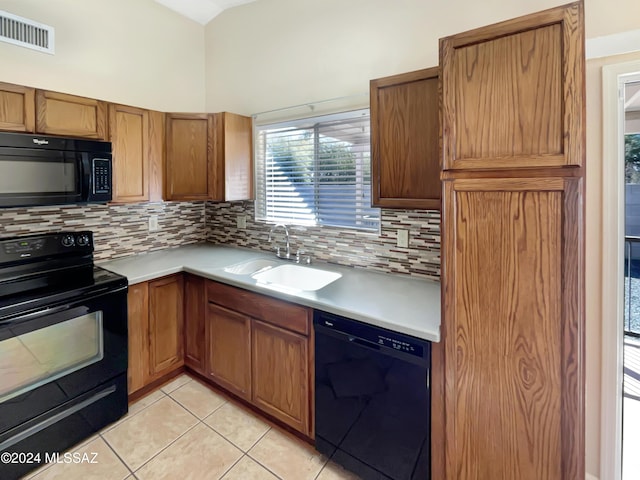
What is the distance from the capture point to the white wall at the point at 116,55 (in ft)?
6.73

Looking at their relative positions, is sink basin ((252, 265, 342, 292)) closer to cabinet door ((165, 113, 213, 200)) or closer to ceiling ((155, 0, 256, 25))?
cabinet door ((165, 113, 213, 200))

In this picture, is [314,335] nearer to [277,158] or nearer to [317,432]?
[317,432]

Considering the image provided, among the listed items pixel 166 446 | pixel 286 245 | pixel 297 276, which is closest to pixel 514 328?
pixel 297 276

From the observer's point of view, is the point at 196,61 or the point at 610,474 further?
the point at 196,61

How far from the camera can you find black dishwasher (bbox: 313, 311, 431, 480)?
4.46ft

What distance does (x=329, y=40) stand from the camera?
2.25 m

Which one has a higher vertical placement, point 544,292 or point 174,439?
point 544,292

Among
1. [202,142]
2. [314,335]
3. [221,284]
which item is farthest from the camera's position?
[202,142]

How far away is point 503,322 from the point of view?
117cm

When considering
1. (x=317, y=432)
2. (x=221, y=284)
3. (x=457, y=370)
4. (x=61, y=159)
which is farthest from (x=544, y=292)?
(x=61, y=159)

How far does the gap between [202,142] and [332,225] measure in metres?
1.22

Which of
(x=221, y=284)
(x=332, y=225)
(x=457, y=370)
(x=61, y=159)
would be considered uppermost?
(x=61, y=159)

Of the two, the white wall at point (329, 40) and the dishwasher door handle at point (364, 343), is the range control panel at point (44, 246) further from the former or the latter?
the dishwasher door handle at point (364, 343)

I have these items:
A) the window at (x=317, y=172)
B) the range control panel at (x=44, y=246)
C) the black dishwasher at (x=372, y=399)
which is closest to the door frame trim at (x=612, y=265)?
Result: the black dishwasher at (x=372, y=399)
